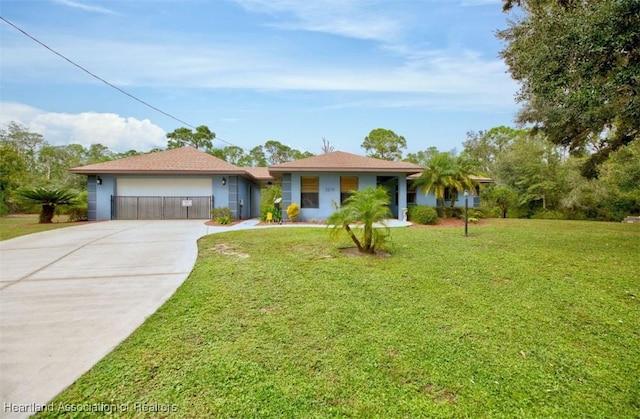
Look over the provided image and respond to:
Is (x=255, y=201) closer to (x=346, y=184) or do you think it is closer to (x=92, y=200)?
(x=346, y=184)

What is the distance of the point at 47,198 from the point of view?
12.7 m

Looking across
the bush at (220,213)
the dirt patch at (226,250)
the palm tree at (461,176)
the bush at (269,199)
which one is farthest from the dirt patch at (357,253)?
the palm tree at (461,176)

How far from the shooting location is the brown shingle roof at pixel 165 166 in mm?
14352

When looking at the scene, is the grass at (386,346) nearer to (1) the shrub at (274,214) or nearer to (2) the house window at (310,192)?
(1) the shrub at (274,214)

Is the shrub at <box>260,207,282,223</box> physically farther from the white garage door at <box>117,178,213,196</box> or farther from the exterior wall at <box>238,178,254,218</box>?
the white garage door at <box>117,178,213,196</box>

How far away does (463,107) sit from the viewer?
717 inches

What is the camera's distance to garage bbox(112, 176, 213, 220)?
15.0 meters

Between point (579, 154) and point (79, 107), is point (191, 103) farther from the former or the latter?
point (579, 154)

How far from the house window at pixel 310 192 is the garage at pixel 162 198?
5.12 m

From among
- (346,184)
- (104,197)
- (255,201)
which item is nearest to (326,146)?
(255,201)

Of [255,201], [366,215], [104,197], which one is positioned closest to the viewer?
[366,215]

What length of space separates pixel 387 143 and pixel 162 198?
2593 centimetres

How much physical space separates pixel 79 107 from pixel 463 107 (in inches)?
833

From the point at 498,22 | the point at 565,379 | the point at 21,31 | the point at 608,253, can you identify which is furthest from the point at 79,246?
the point at 498,22
